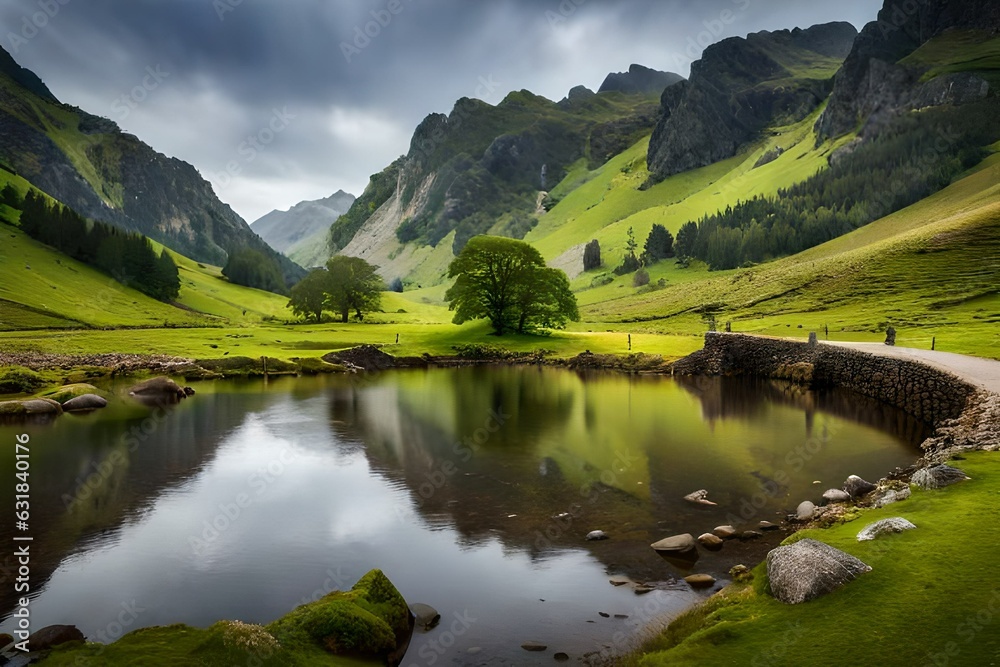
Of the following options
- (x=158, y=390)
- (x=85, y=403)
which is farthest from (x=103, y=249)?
(x=85, y=403)

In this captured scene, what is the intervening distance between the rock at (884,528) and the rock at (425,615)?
1085cm

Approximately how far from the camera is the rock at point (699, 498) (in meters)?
22.3

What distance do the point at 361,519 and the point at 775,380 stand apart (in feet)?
163

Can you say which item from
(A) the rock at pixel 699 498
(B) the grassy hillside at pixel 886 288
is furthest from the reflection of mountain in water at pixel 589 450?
(B) the grassy hillside at pixel 886 288

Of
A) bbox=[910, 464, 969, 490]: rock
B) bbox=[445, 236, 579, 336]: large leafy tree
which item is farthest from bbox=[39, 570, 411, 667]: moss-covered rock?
bbox=[445, 236, 579, 336]: large leafy tree

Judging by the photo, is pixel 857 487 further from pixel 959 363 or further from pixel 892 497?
pixel 959 363

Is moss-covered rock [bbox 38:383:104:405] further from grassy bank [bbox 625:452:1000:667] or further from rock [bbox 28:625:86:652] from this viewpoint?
grassy bank [bbox 625:452:1000:667]

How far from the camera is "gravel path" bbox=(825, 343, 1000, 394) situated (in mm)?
31438

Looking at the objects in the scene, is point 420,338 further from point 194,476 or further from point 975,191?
point 975,191

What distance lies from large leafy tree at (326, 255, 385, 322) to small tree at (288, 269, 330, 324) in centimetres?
138

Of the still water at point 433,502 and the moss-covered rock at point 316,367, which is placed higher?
the moss-covered rock at point 316,367

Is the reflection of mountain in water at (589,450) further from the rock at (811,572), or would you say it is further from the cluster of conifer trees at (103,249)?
the cluster of conifer trees at (103,249)

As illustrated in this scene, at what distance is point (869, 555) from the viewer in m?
12.9

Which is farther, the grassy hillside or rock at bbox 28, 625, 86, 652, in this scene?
the grassy hillside
